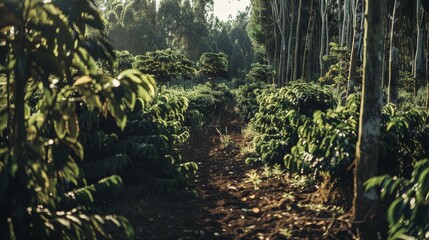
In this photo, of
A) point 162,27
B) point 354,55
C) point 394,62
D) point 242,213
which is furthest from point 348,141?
point 162,27

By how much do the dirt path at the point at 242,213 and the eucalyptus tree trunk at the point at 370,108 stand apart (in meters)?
0.67

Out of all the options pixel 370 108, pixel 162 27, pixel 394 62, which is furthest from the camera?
pixel 162 27

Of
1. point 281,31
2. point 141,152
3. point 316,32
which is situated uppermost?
point 316,32

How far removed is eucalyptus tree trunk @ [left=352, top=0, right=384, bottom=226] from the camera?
4.82 meters

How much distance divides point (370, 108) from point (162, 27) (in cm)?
5431

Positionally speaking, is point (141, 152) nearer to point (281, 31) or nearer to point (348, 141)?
point (348, 141)

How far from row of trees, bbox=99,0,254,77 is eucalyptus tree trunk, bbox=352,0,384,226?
41.7 m

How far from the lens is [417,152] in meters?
5.71

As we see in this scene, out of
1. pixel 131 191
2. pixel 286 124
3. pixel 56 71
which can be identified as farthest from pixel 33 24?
pixel 286 124

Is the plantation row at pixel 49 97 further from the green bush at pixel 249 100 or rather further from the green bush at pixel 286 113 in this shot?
the green bush at pixel 249 100

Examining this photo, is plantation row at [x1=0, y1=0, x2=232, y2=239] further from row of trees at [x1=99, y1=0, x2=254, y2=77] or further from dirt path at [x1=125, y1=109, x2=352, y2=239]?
row of trees at [x1=99, y1=0, x2=254, y2=77]

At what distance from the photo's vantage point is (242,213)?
6.07m

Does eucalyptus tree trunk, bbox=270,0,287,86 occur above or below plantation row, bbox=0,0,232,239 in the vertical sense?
above

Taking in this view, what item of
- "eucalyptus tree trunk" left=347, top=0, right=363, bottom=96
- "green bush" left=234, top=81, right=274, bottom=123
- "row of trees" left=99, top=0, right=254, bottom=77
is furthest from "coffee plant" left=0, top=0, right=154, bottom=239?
"row of trees" left=99, top=0, right=254, bottom=77
